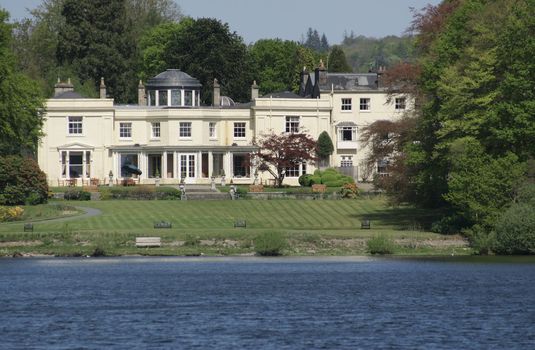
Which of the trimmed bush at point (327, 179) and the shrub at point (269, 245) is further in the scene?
the trimmed bush at point (327, 179)

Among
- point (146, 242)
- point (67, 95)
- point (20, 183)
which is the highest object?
point (67, 95)

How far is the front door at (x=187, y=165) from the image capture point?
107 m

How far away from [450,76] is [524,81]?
14.5 feet

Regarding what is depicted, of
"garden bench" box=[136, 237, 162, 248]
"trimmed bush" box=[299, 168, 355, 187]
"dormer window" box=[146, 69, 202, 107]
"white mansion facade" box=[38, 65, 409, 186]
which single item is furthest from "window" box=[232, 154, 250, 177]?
"garden bench" box=[136, 237, 162, 248]

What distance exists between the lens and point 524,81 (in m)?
71.0

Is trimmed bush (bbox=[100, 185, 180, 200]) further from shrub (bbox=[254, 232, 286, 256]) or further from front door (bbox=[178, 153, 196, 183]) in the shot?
shrub (bbox=[254, 232, 286, 256])

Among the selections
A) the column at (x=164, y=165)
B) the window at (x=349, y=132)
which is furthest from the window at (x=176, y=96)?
the window at (x=349, y=132)

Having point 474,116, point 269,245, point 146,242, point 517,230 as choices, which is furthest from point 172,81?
point 517,230

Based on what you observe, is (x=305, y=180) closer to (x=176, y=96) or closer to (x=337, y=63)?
(x=176, y=96)

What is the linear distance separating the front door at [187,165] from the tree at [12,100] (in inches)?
678

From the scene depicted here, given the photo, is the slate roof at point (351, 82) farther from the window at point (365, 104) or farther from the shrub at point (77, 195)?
the shrub at point (77, 195)

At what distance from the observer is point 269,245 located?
68.8 m

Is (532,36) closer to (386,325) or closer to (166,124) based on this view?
(386,325)

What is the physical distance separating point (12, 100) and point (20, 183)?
5.16 m
